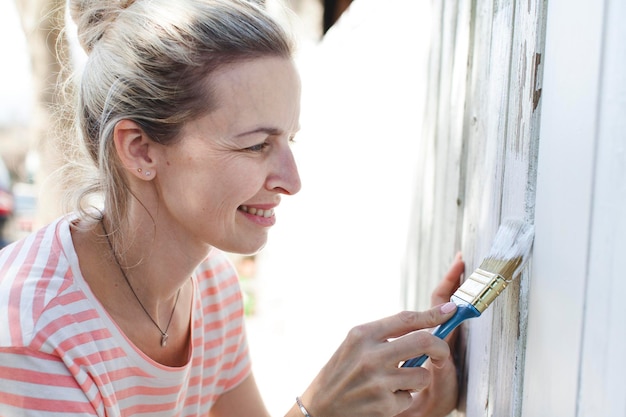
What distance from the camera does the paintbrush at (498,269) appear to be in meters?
1.30

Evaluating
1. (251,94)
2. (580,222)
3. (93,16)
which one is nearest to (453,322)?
(580,222)

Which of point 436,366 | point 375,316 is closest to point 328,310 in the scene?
point 375,316

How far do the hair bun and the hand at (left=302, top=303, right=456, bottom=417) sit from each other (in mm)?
995

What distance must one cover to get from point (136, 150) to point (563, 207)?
3.32 feet

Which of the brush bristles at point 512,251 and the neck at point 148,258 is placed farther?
the neck at point 148,258

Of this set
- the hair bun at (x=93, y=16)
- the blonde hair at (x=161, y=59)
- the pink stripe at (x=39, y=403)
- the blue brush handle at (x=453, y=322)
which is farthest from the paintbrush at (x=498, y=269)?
the hair bun at (x=93, y=16)

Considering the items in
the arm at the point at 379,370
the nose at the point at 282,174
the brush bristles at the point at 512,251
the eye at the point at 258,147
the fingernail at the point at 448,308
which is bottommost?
the arm at the point at 379,370

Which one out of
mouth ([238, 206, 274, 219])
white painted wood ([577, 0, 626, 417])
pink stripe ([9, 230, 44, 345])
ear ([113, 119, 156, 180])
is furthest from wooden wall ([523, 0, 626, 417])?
pink stripe ([9, 230, 44, 345])

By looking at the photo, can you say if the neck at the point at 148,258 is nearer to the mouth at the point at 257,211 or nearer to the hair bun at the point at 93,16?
the mouth at the point at 257,211

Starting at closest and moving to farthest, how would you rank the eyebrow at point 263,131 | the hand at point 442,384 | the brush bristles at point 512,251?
the brush bristles at point 512,251 → the eyebrow at point 263,131 → the hand at point 442,384

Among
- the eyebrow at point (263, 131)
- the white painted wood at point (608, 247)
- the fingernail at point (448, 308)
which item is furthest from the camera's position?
the eyebrow at point (263, 131)

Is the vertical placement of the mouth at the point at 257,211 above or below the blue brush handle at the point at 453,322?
above

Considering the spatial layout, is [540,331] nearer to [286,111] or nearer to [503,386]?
[503,386]

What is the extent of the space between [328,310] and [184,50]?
2.56m
